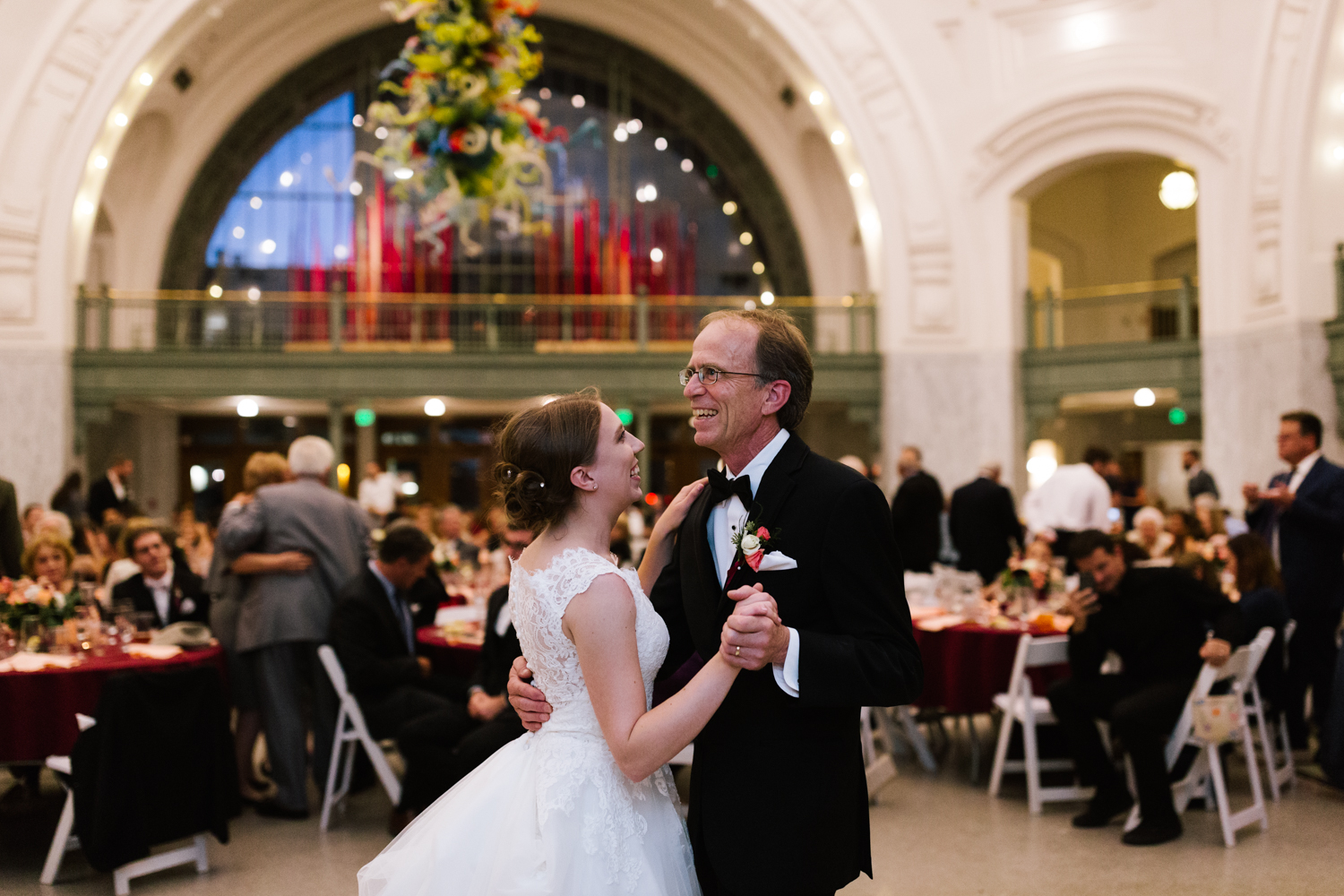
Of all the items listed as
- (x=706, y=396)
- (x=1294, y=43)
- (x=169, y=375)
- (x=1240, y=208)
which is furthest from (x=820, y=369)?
(x=706, y=396)

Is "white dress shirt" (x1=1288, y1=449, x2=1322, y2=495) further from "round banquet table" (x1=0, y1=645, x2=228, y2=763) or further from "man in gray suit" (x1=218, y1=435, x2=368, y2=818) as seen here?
"round banquet table" (x1=0, y1=645, x2=228, y2=763)

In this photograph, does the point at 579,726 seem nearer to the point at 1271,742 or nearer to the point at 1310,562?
the point at 1271,742

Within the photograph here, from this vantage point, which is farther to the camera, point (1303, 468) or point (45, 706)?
point (1303, 468)

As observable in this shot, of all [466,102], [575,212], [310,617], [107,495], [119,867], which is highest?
[575,212]

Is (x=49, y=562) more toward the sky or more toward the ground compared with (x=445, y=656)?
more toward the sky

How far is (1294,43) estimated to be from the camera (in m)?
13.1

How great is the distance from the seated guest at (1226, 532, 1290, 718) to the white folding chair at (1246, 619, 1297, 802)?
0.29ft

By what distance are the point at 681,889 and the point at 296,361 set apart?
15219 millimetres

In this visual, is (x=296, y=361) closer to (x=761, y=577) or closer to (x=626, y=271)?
(x=626, y=271)

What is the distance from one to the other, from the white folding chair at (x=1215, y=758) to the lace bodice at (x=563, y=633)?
3989 millimetres

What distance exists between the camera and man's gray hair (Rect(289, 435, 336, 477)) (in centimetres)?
650

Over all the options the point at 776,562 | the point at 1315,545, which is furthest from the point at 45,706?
the point at 1315,545

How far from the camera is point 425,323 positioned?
2130cm

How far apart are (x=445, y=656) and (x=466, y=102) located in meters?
4.85
